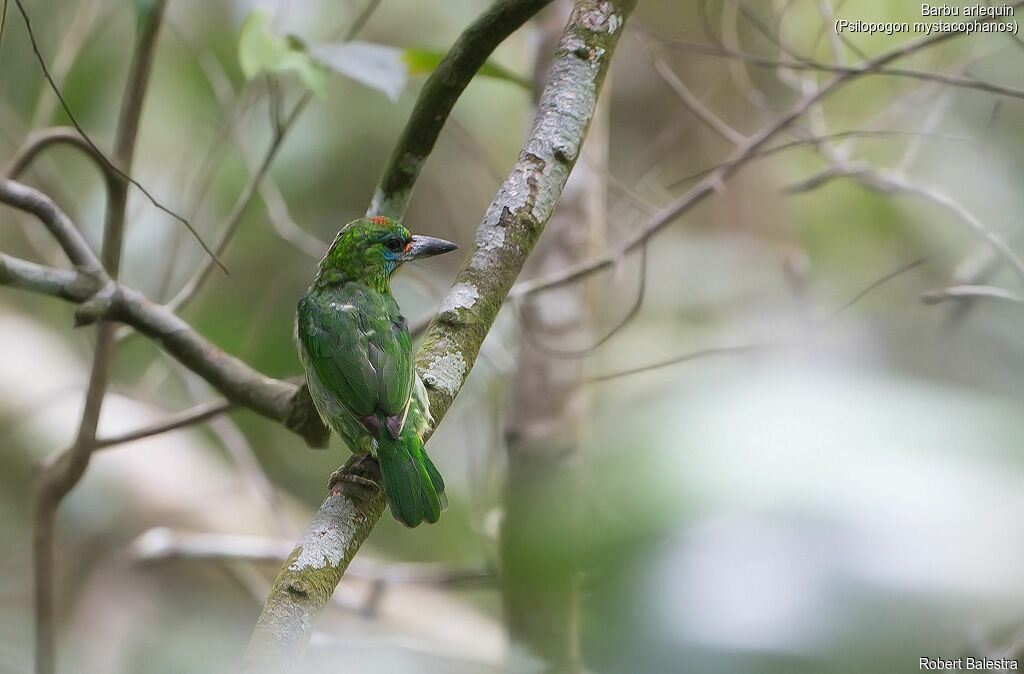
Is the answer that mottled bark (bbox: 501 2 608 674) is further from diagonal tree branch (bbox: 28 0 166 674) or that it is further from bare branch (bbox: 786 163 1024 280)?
diagonal tree branch (bbox: 28 0 166 674)

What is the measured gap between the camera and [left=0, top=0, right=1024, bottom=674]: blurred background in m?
1.83

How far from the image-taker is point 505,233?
210cm

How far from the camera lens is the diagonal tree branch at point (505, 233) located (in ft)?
5.99

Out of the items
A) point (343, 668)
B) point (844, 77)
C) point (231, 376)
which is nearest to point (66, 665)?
point (343, 668)

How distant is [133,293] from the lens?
2270mm

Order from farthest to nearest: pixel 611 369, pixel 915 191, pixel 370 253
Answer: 1. pixel 611 369
2. pixel 915 191
3. pixel 370 253

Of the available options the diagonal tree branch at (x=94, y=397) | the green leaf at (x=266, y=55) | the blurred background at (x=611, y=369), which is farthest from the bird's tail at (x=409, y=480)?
the green leaf at (x=266, y=55)

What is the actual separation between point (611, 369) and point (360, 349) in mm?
3389

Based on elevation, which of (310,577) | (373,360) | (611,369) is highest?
(611,369)

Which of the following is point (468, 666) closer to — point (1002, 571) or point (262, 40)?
point (1002, 571)

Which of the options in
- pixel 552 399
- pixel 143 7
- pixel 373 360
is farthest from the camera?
pixel 552 399

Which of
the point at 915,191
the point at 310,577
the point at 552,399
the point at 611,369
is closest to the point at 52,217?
the point at 310,577

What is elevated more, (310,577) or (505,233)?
(505,233)

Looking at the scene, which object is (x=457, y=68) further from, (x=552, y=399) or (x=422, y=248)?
(x=552, y=399)
